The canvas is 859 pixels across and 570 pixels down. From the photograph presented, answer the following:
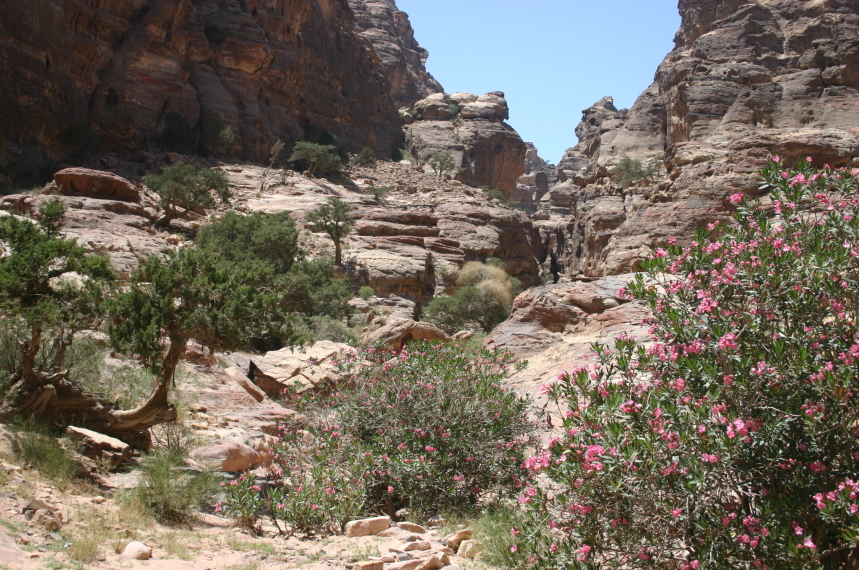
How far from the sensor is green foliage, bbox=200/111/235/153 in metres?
44.4

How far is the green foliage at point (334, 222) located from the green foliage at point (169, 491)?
87.7ft

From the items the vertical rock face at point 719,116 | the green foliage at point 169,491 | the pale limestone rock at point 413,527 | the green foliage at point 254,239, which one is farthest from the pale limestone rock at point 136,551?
the green foliage at point 254,239

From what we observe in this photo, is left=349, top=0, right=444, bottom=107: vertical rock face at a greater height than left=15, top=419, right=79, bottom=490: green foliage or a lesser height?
greater

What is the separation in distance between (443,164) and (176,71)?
26658mm

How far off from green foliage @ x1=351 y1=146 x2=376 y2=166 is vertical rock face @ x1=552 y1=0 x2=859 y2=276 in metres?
20.0

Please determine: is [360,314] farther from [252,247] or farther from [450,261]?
[450,261]

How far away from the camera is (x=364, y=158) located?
2368 inches

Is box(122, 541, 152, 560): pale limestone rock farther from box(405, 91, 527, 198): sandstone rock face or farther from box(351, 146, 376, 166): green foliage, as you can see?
box(405, 91, 527, 198): sandstone rock face

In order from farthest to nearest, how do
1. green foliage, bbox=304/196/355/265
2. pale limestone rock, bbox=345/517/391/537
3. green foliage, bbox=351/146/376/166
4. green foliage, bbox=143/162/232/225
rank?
green foliage, bbox=351/146/376/166
green foliage, bbox=304/196/355/265
green foliage, bbox=143/162/232/225
pale limestone rock, bbox=345/517/391/537

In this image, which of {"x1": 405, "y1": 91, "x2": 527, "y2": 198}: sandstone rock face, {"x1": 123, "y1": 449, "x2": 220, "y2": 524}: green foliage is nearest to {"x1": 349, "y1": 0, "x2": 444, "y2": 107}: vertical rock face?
{"x1": 405, "y1": 91, "x2": 527, "y2": 198}: sandstone rock face

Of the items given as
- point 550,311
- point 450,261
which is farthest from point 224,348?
point 450,261

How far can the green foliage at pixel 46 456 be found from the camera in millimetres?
6852

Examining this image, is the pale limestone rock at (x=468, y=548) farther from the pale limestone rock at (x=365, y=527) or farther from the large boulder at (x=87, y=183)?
the large boulder at (x=87, y=183)

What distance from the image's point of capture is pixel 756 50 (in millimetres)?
49250
